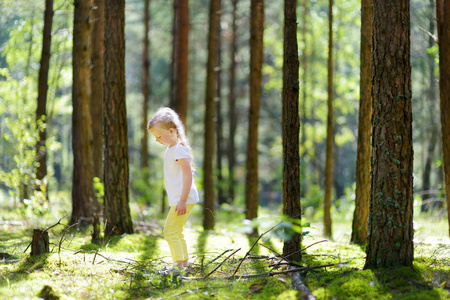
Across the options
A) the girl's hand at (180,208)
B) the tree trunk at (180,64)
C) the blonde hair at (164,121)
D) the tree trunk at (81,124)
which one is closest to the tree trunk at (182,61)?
the tree trunk at (180,64)

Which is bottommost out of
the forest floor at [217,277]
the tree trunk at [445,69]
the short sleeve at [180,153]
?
the forest floor at [217,277]

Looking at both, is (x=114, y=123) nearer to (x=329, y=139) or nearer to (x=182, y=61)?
(x=182, y=61)

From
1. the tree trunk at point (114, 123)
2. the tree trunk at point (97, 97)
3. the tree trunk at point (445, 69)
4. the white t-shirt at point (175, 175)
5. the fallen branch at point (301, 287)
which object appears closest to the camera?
the fallen branch at point (301, 287)

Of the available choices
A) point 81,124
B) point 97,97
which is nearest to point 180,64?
point 97,97

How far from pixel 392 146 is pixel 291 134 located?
1123 mm

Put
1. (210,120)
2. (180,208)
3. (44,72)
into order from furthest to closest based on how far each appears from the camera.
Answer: (210,120) < (44,72) < (180,208)

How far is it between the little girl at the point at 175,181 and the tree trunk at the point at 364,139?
294 centimetres

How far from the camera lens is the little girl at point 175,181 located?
501cm

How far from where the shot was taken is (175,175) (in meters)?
5.17

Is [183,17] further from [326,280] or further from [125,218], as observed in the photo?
[326,280]

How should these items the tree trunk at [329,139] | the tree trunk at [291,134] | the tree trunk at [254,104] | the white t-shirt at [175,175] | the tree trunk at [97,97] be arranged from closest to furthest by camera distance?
the tree trunk at [291,134] → the white t-shirt at [175,175] → the tree trunk at [329,139] → the tree trunk at [254,104] → the tree trunk at [97,97]

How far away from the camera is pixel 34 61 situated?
47.0 feet

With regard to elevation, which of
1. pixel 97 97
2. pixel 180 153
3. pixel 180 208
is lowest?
pixel 180 208

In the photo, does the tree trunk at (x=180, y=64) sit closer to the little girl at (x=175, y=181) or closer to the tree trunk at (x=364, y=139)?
the tree trunk at (x=364, y=139)
